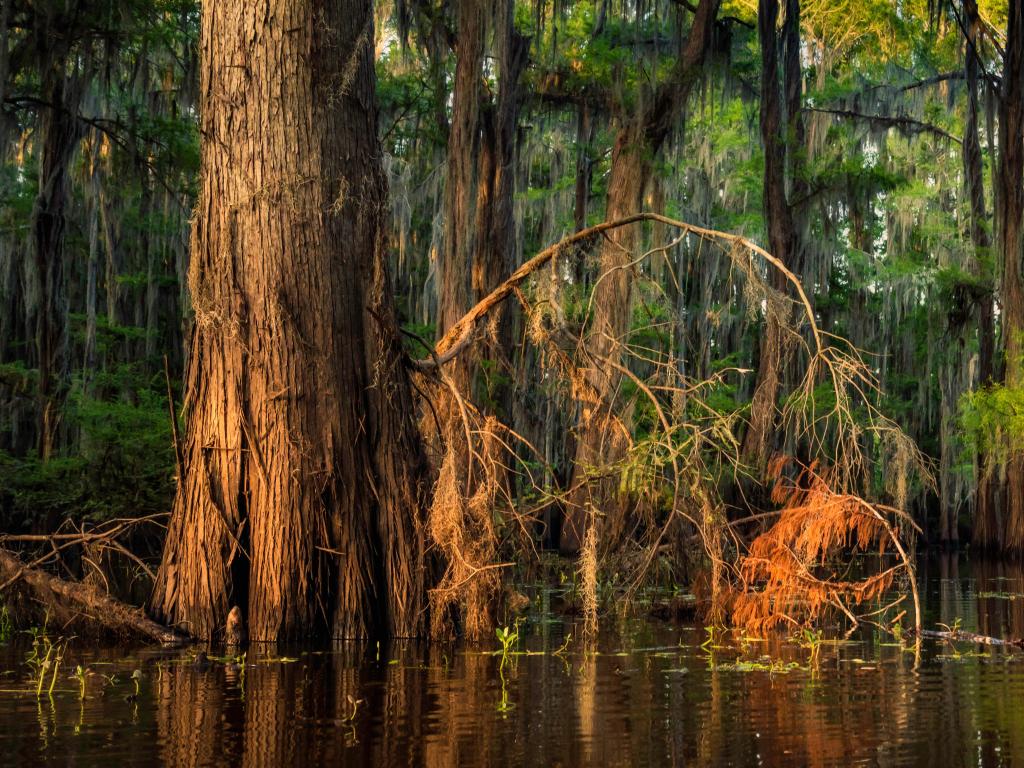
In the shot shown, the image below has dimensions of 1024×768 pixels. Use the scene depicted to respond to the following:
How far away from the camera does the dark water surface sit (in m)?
4.70

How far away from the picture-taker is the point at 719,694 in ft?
20.2

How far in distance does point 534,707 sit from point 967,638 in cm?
388

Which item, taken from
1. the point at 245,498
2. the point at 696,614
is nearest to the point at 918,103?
the point at 696,614

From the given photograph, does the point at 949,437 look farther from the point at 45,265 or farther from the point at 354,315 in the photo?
the point at 354,315

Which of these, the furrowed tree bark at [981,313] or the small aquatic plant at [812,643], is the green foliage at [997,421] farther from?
the small aquatic plant at [812,643]

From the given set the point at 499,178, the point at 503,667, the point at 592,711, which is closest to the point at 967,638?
the point at 503,667

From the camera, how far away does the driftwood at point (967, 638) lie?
324 inches

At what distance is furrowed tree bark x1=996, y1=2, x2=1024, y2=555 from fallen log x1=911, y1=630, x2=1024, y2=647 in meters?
13.8

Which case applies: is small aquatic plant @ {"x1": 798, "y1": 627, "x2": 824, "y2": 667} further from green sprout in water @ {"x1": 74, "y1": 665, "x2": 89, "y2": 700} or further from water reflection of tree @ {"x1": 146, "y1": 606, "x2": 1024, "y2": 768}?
green sprout in water @ {"x1": 74, "y1": 665, "x2": 89, "y2": 700}

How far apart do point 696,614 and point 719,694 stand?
13.6 feet

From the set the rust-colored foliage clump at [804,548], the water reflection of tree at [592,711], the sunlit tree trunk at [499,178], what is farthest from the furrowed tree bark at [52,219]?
the water reflection of tree at [592,711]

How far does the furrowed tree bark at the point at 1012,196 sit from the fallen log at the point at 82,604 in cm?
1668

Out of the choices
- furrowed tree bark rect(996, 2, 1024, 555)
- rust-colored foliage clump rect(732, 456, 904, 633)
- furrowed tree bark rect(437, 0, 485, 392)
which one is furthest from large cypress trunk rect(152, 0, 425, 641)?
furrowed tree bark rect(996, 2, 1024, 555)

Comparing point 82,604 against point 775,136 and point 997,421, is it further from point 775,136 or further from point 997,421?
point 775,136
